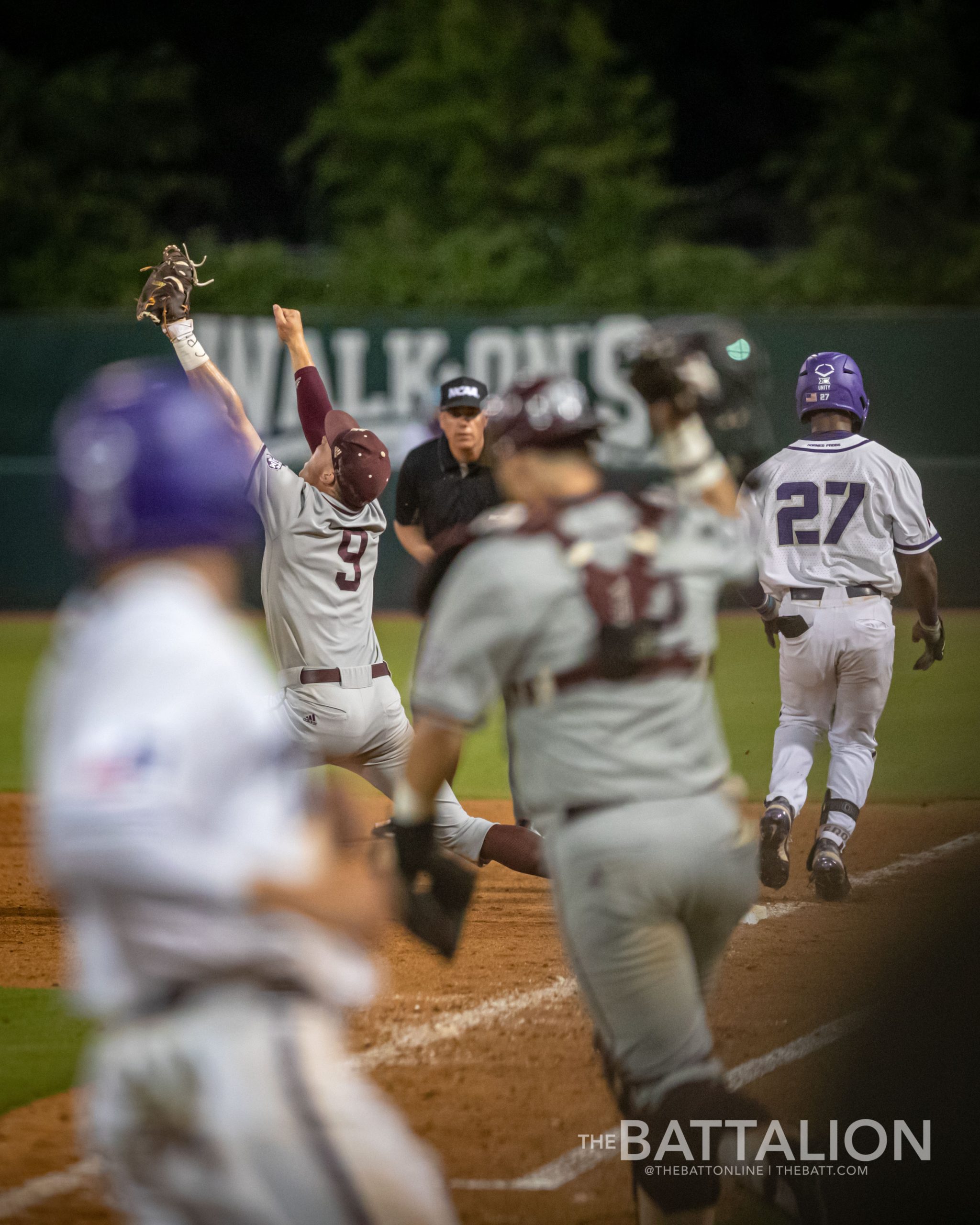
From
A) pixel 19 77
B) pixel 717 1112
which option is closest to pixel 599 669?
pixel 717 1112

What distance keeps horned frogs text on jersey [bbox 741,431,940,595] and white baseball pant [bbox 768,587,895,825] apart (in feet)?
0.36

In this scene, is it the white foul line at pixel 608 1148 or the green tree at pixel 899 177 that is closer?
the white foul line at pixel 608 1148

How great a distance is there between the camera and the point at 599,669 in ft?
10.1

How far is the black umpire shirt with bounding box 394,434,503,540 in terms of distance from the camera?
7.37m

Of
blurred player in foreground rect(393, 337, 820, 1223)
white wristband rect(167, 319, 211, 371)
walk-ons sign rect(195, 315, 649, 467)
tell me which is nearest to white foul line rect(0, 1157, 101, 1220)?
blurred player in foreground rect(393, 337, 820, 1223)

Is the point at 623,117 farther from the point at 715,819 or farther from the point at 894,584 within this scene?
the point at 715,819

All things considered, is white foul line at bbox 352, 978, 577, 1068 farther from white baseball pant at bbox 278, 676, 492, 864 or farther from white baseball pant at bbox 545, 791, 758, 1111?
white baseball pant at bbox 545, 791, 758, 1111

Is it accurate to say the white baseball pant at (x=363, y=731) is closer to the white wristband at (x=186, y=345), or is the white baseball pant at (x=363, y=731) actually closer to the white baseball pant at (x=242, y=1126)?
the white wristband at (x=186, y=345)

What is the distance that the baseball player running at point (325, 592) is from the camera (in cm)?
613

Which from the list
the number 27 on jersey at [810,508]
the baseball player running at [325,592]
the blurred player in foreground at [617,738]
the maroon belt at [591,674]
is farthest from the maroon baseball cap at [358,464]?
the maroon belt at [591,674]

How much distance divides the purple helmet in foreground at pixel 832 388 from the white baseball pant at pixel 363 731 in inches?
86.6

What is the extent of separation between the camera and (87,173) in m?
33.2

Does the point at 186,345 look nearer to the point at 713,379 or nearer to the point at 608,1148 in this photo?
the point at 713,379

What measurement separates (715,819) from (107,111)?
33.1 metres
